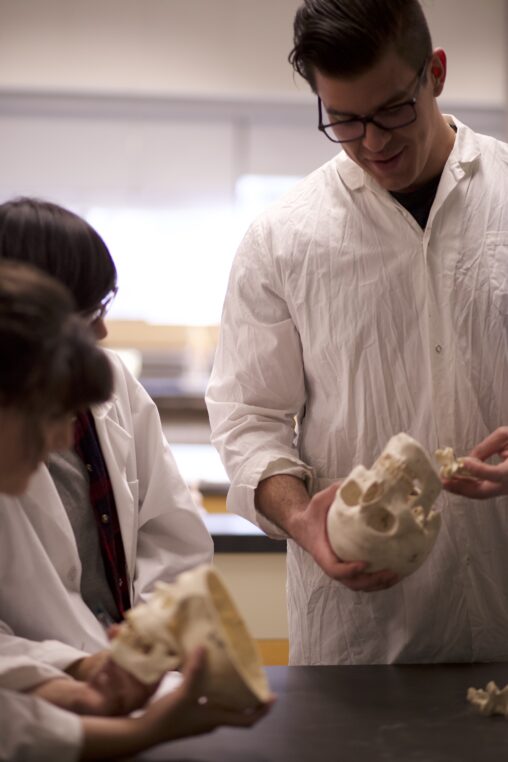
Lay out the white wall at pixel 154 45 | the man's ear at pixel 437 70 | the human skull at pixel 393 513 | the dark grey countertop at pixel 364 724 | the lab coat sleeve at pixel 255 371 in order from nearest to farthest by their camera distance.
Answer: the dark grey countertop at pixel 364 724, the human skull at pixel 393 513, the man's ear at pixel 437 70, the lab coat sleeve at pixel 255 371, the white wall at pixel 154 45

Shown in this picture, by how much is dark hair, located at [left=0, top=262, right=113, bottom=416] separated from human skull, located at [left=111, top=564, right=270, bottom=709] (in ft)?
0.85

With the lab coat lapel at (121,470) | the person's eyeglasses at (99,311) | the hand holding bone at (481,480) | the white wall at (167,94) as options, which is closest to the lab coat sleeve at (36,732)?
the lab coat lapel at (121,470)

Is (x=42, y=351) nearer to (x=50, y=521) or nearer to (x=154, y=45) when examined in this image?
(x=50, y=521)

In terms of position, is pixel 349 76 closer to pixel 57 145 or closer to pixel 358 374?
pixel 358 374

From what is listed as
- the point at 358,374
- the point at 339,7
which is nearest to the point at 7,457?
the point at 358,374

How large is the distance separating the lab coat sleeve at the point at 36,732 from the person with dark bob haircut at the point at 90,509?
18cm

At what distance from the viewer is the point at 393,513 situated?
1.49 meters

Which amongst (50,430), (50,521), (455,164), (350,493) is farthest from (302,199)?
(50,430)

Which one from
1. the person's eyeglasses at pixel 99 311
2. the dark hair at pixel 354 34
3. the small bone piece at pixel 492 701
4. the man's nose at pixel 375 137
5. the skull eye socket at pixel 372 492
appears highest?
the dark hair at pixel 354 34

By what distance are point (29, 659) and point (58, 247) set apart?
614 millimetres

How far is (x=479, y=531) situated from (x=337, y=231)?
0.64m

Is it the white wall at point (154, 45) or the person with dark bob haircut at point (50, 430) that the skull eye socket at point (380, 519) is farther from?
the white wall at point (154, 45)

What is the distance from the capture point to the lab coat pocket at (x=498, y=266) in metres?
1.89

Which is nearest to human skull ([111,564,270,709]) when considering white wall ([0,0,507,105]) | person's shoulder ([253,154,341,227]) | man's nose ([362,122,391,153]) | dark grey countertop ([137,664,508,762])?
dark grey countertop ([137,664,508,762])
